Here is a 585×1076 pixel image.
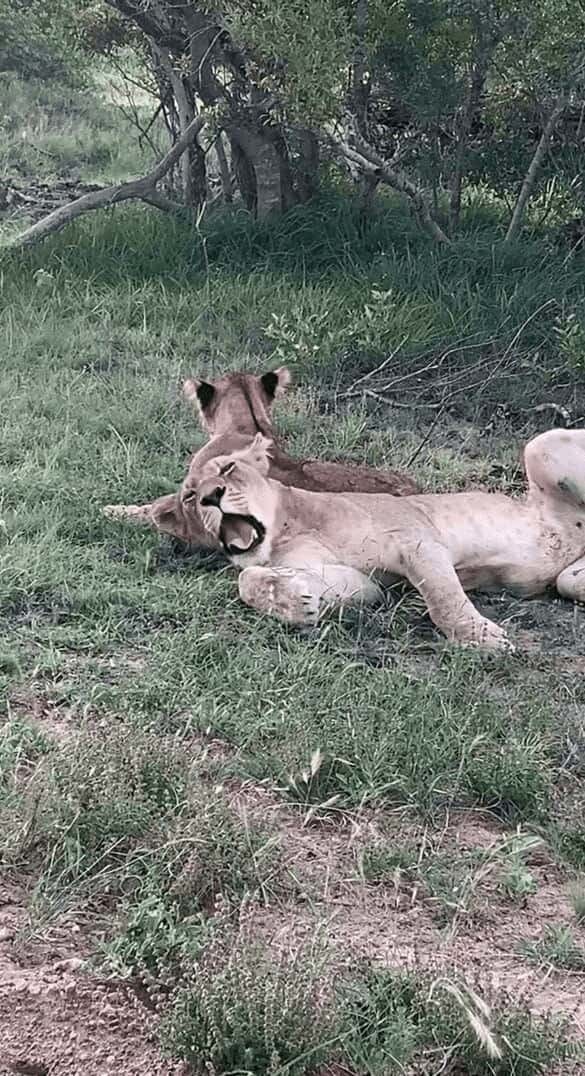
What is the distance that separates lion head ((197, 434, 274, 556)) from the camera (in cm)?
512

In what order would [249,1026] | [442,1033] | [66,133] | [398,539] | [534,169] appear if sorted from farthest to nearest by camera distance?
[66,133] → [534,169] → [398,539] → [442,1033] → [249,1026]

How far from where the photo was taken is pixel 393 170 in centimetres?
953

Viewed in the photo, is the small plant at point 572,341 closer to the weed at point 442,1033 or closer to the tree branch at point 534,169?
the tree branch at point 534,169

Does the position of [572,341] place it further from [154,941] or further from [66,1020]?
[66,1020]

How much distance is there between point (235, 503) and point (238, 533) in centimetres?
13

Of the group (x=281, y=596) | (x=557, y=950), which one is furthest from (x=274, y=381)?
(x=557, y=950)

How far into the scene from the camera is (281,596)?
16.0 feet

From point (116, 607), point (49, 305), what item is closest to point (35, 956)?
point (116, 607)

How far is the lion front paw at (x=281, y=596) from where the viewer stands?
4.84m

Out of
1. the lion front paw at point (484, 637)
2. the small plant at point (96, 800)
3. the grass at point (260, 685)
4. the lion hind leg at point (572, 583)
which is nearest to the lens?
the grass at point (260, 685)

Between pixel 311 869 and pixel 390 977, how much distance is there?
538 millimetres

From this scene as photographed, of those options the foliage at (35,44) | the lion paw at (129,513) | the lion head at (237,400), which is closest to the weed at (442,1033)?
the lion paw at (129,513)

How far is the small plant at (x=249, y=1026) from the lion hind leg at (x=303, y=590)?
82.7 inches

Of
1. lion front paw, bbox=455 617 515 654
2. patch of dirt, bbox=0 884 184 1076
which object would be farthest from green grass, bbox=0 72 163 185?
patch of dirt, bbox=0 884 184 1076
